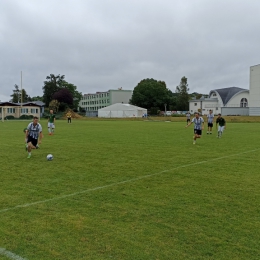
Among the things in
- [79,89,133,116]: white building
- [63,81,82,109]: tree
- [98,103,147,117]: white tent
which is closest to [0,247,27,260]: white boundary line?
[98,103,147,117]: white tent

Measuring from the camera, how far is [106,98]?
130625 mm

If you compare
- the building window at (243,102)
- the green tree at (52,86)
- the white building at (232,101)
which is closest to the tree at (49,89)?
the green tree at (52,86)

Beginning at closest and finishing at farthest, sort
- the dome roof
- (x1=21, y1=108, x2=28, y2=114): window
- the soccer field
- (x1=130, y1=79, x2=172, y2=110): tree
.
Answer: the soccer field < (x1=21, y1=108, x2=28, y2=114): window < the dome roof < (x1=130, y1=79, x2=172, y2=110): tree

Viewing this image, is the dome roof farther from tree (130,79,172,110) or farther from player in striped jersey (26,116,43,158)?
player in striped jersey (26,116,43,158)

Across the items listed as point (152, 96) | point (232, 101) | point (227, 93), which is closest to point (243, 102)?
point (232, 101)

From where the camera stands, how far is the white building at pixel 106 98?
12541 cm

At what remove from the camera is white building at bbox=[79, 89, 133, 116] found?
125m

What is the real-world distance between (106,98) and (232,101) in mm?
58710

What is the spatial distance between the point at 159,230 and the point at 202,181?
3.30 metres

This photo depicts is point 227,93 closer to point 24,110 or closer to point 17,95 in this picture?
point 24,110

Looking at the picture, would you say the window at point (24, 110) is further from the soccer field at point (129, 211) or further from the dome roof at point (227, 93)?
the soccer field at point (129, 211)

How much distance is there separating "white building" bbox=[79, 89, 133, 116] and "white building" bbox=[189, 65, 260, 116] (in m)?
38.2

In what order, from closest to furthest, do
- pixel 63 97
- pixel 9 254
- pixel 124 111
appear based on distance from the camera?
pixel 9 254
pixel 124 111
pixel 63 97

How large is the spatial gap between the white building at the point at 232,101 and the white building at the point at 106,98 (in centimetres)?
3821
